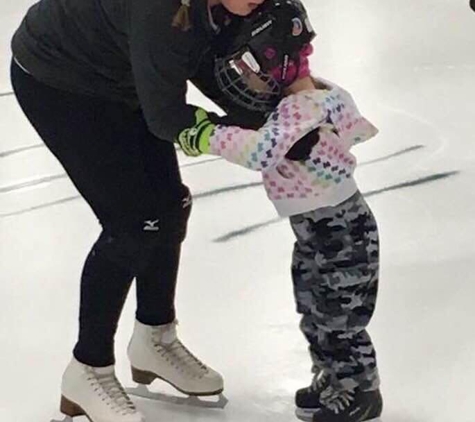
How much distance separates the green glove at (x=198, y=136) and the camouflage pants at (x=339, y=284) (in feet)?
0.74

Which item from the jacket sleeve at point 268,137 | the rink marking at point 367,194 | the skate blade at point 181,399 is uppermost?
the jacket sleeve at point 268,137

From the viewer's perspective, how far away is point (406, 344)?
2160 millimetres

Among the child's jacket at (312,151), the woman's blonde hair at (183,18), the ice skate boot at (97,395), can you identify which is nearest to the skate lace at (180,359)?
the ice skate boot at (97,395)

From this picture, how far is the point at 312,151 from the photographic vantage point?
1635 millimetres

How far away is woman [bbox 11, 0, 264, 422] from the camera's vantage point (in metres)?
1.58

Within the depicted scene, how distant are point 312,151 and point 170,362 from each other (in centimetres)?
55

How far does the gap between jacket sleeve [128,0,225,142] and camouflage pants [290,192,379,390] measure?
264mm

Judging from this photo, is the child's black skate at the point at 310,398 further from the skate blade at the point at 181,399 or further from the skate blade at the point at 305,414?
the skate blade at the point at 181,399

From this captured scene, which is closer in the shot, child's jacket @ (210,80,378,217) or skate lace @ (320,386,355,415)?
child's jacket @ (210,80,378,217)

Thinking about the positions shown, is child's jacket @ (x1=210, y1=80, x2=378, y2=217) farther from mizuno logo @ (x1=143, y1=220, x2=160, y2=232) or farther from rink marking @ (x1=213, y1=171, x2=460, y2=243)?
rink marking @ (x1=213, y1=171, x2=460, y2=243)

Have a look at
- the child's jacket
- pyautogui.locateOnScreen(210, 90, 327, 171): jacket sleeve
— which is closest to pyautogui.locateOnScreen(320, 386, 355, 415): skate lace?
the child's jacket

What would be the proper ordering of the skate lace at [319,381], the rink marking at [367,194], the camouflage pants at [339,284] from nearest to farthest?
the camouflage pants at [339,284]
the skate lace at [319,381]
the rink marking at [367,194]

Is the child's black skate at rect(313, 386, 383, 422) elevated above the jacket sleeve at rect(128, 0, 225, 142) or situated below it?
below

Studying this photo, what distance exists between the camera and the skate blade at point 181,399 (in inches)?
78.3
